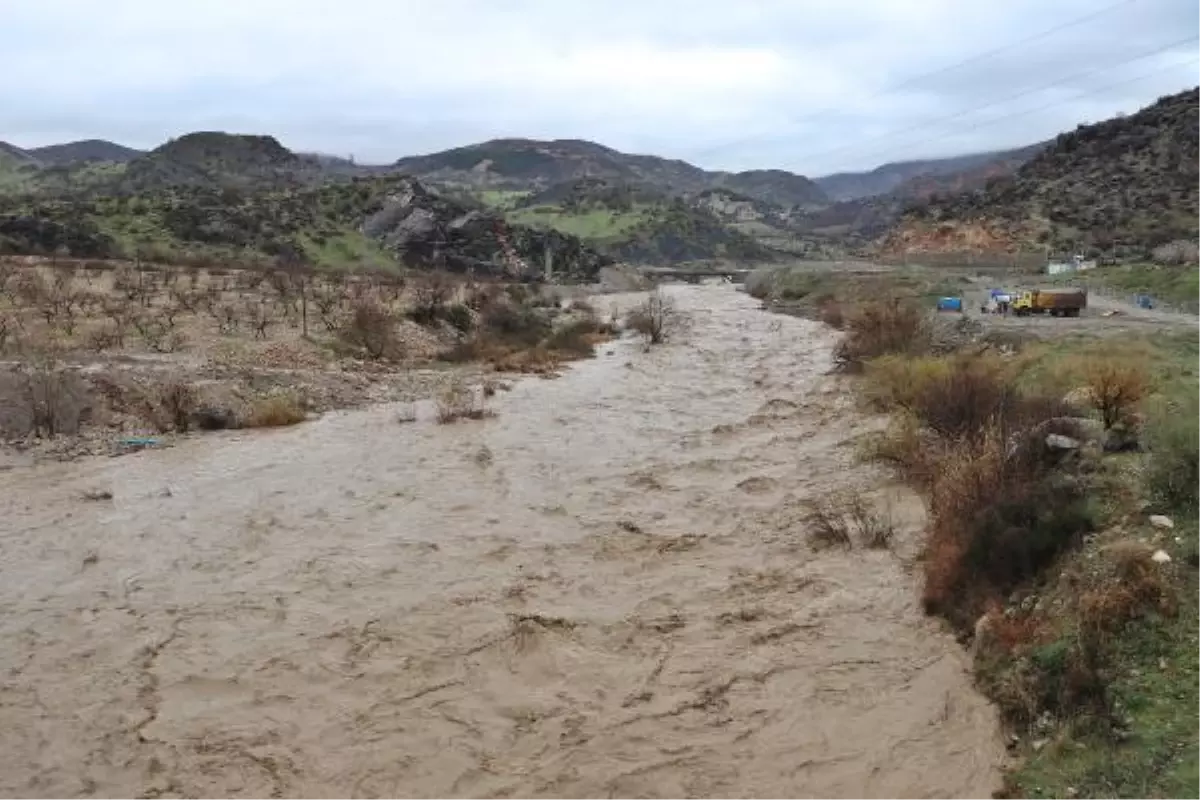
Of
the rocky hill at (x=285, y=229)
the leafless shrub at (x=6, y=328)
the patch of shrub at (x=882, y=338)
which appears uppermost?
the rocky hill at (x=285, y=229)

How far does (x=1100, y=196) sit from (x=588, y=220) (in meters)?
114

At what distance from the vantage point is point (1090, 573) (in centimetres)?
967

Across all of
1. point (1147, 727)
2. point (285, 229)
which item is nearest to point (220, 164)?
point (285, 229)

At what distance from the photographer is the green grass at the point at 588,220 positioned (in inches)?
6845

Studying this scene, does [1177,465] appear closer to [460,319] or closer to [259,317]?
[259,317]

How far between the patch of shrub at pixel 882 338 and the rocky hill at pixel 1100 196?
127 feet

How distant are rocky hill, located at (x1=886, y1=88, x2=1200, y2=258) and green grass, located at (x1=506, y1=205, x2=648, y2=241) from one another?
78.5 m

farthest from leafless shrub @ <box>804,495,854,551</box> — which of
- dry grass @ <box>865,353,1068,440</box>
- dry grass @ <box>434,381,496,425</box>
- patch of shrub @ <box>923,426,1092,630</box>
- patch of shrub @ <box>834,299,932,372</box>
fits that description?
patch of shrub @ <box>834,299,932,372</box>

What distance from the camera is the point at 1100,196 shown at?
80.3 metres

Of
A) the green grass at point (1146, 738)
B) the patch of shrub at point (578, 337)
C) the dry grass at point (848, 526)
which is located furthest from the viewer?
the patch of shrub at point (578, 337)

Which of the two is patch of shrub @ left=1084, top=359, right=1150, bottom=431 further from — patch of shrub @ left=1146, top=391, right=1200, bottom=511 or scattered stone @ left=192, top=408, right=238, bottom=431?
scattered stone @ left=192, top=408, right=238, bottom=431

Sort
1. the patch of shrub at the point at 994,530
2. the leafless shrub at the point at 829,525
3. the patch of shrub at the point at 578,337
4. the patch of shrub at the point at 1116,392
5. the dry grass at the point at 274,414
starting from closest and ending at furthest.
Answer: the patch of shrub at the point at 994,530 < the leafless shrub at the point at 829,525 < the patch of shrub at the point at 1116,392 < the dry grass at the point at 274,414 < the patch of shrub at the point at 578,337

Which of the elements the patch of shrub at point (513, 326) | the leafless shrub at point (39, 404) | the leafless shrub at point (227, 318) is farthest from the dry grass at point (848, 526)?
the patch of shrub at point (513, 326)

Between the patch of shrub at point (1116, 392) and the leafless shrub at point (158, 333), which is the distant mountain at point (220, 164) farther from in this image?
the patch of shrub at point (1116, 392)
